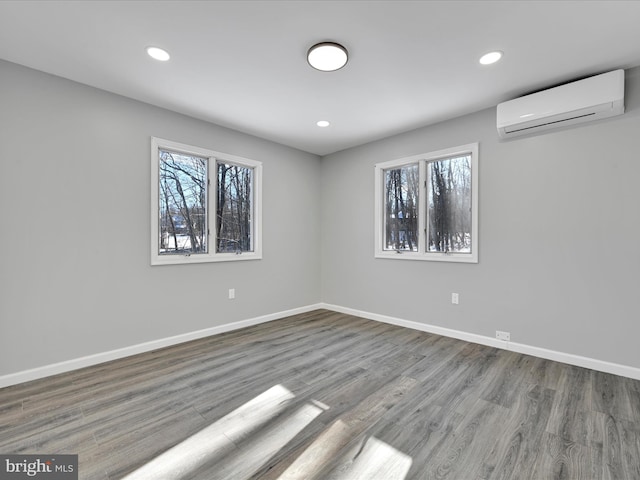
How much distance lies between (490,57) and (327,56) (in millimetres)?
1363

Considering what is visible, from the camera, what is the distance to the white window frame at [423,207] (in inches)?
137

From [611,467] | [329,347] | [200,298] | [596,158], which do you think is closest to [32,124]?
[200,298]

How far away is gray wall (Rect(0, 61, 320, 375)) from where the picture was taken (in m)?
2.48

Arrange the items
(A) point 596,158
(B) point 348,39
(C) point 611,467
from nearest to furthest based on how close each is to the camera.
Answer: (C) point 611,467
(B) point 348,39
(A) point 596,158

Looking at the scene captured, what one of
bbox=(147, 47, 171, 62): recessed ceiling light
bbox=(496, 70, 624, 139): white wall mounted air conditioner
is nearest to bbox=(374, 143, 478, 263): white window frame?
bbox=(496, 70, 624, 139): white wall mounted air conditioner

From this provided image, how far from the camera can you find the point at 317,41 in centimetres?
225

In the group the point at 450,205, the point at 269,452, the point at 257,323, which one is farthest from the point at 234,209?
the point at 269,452

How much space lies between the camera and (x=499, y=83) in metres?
2.82

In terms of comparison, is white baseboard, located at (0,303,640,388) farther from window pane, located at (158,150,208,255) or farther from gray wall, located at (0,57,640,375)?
window pane, located at (158,150,208,255)

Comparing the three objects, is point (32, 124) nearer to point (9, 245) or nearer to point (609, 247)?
point (9, 245)

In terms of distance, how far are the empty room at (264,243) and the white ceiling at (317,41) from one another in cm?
2

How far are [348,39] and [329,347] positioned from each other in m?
2.99

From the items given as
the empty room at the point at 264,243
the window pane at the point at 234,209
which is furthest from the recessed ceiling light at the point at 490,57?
the window pane at the point at 234,209

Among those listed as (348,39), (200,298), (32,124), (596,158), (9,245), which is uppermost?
(348,39)
